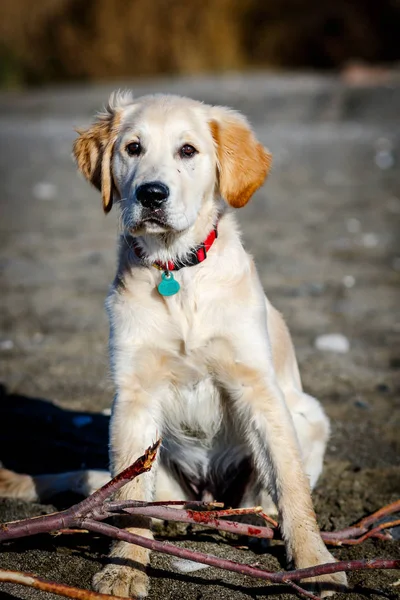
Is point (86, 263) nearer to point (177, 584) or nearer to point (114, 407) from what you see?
point (114, 407)

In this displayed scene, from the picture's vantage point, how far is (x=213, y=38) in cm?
2625

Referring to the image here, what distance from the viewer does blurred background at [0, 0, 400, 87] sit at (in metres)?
25.9

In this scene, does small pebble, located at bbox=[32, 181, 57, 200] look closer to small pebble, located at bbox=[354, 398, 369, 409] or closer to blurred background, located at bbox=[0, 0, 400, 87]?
small pebble, located at bbox=[354, 398, 369, 409]

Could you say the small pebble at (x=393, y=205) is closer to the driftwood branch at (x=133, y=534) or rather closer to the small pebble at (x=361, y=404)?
the small pebble at (x=361, y=404)

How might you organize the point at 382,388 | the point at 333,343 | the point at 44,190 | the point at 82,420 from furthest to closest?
the point at 44,190
the point at 333,343
the point at 382,388
the point at 82,420

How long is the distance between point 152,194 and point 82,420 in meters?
1.42

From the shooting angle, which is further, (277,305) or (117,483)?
(277,305)

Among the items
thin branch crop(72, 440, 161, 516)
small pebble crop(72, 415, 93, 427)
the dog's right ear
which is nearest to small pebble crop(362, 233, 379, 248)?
small pebble crop(72, 415, 93, 427)

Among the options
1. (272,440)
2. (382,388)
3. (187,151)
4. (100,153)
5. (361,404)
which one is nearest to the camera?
(272,440)

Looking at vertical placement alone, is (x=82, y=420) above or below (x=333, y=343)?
below

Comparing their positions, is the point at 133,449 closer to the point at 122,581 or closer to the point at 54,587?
the point at 122,581

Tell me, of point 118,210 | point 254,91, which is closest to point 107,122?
point 118,210

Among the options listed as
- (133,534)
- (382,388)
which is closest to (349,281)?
(382,388)

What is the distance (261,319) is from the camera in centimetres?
276
